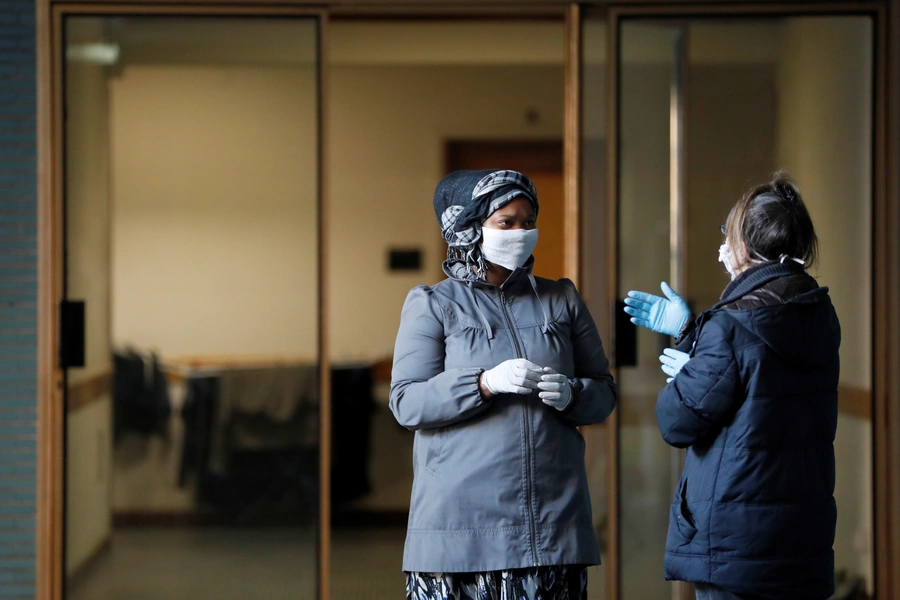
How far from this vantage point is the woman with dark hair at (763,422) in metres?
1.60

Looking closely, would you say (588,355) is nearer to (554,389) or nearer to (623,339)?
(554,389)

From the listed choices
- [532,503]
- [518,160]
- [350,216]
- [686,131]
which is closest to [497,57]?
[518,160]

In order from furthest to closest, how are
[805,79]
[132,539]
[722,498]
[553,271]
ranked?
[553,271], [132,539], [805,79], [722,498]

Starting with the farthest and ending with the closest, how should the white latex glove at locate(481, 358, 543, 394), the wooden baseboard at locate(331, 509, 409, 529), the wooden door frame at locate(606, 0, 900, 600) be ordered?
the wooden baseboard at locate(331, 509, 409, 529)
the wooden door frame at locate(606, 0, 900, 600)
the white latex glove at locate(481, 358, 543, 394)

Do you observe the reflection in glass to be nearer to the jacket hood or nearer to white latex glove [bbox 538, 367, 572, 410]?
the jacket hood

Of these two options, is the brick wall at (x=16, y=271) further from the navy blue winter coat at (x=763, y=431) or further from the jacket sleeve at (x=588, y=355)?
the navy blue winter coat at (x=763, y=431)

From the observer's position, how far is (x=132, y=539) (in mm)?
3174

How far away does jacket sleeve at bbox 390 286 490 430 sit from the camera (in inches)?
65.0

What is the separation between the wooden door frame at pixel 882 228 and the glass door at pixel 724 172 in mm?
26

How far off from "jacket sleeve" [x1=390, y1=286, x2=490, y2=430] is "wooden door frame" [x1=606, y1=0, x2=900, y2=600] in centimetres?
133

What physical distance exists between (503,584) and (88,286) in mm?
2065

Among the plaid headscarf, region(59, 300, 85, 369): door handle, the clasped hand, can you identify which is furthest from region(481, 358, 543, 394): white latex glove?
region(59, 300, 85, 369): door handle

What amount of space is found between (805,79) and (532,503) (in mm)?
2018

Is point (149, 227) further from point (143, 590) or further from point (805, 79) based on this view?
point (805, 79)
